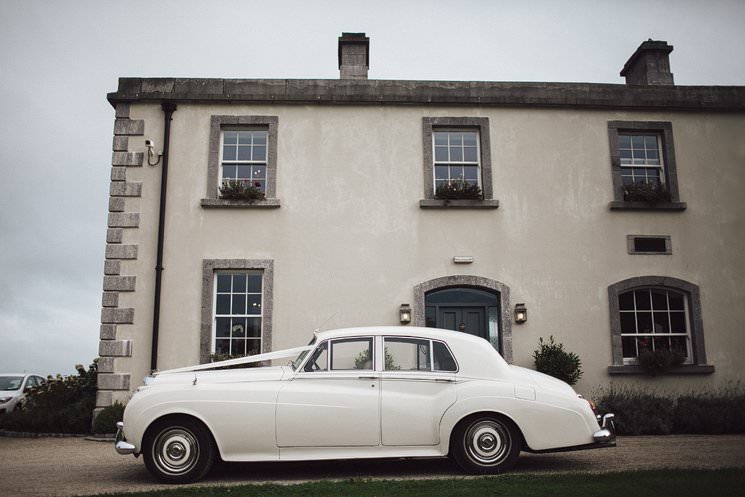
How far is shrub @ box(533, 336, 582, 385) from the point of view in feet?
38.3

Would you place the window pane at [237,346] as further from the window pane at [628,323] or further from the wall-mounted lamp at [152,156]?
the window pane at [628,323]

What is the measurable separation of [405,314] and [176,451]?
5.76 metres

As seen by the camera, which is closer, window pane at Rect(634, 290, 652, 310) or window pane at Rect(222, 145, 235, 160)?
window pane at Rect(634, 290, 652, 310)

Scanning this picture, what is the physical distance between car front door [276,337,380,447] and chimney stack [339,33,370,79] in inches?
322

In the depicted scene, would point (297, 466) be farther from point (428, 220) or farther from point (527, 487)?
point (428, 220)

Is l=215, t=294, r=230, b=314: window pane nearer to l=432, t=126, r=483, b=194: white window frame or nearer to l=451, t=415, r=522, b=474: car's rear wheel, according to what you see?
l=432, t=126, r=483, b=194: white window frame

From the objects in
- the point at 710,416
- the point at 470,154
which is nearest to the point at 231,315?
the point at 470,154

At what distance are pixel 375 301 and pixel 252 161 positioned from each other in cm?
362

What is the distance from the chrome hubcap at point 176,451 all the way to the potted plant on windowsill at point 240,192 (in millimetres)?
6140

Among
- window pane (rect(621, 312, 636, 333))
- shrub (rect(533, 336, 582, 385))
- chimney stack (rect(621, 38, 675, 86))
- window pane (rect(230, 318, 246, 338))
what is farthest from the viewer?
chimney stack (rect(621, 38, 675, 86))

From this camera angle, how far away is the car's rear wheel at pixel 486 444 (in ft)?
23.2

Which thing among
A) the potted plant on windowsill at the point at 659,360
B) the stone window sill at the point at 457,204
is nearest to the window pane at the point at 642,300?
the potted plant on windowsill at the point at 659,360

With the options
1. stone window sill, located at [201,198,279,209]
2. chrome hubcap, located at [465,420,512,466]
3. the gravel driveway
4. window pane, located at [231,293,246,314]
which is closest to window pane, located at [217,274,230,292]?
window pane, located at [231,293,246,314]

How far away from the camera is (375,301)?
12.2m
